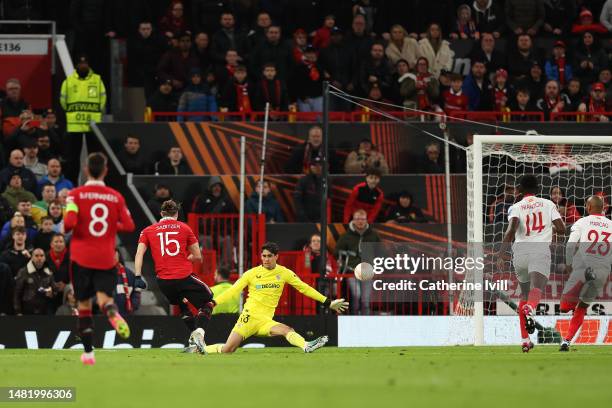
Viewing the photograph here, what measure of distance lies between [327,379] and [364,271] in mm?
8194

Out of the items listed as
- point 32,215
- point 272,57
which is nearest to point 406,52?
point 272,57

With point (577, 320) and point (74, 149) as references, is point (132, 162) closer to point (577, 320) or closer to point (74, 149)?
point (74, 149)

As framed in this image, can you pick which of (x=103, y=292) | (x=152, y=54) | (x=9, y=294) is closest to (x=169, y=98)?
(x=152, y=54)

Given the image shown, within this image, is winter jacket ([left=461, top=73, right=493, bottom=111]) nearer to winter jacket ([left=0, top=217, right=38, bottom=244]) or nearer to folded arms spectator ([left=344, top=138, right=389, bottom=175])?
folded arms spectator ([left=344, top=138, right=389, bottom=175])

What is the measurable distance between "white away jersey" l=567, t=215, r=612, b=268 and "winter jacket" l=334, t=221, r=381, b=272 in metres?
4.54

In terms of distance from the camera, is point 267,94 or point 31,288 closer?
point 31,288

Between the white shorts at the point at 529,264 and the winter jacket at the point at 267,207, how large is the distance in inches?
254

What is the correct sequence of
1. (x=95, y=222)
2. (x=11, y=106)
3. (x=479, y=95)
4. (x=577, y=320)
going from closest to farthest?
(x=95, y=222) < (x=577, y=320) < (x=11, y=106) < (x=479, y=95)

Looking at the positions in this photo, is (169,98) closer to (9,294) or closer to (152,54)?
(152,54)

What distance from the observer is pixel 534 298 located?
55.8 ft

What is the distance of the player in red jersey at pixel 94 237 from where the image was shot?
43.9 feet

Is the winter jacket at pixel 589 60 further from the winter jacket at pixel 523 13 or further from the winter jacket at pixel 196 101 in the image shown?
the winter jacket at pixel 196 101

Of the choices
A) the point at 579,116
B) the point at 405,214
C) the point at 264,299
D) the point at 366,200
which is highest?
the point at 579,116

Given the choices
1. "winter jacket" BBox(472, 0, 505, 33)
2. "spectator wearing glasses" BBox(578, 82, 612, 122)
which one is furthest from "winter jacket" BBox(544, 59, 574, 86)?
"winter jacket" BBox(472, 0, 505, 33)
